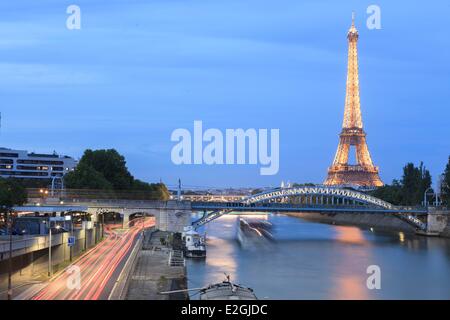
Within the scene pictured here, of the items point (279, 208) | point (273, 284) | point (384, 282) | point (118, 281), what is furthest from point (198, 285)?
point (279, 208)

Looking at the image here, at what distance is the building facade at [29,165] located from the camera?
113938 mm

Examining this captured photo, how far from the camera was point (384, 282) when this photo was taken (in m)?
33.3

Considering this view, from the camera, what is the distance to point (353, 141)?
12194 centimetres

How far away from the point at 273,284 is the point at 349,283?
3.75 m

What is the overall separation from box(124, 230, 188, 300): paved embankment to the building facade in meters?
74.4

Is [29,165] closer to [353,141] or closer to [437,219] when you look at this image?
[353,141]

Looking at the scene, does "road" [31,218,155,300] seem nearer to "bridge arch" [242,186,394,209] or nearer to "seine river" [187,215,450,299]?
"seine river" [187,215,450,299]

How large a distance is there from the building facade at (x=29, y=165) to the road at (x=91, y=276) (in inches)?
3026

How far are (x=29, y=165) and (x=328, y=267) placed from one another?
3369 inches

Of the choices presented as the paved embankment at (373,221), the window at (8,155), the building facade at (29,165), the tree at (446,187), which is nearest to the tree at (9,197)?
the tree at (446,187)

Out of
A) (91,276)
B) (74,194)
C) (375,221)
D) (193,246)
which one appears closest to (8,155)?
(74,194)

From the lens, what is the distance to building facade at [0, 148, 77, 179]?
11394 cm

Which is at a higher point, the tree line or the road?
the tree line

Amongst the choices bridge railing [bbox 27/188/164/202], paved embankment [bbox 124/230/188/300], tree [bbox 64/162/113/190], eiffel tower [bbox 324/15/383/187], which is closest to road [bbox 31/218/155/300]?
paved embankment [bbox 124/230/188/300]
